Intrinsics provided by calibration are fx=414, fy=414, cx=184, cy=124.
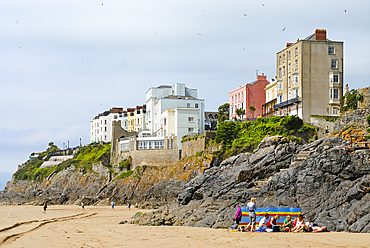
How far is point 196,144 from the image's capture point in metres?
45.9

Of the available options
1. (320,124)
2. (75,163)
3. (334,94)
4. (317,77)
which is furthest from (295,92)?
(75,163)

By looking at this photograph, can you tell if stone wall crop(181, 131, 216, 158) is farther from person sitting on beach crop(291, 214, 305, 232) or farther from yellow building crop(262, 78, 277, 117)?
person sitting on beach crop(291, 214, 305, 232)

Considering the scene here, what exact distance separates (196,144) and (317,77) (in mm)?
14592

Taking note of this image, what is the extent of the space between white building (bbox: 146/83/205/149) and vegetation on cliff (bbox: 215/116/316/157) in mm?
8419

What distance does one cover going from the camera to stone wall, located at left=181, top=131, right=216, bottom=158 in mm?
44406

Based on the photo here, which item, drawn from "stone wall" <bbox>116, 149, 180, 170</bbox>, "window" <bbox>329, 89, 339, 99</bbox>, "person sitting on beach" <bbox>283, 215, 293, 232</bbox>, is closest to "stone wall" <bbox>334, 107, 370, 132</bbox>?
"window" <bbox>329, 89, 339, 99</bbox>

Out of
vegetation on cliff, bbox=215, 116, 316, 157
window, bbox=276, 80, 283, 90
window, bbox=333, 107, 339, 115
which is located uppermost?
window, bbox=276, 80, 283, 90

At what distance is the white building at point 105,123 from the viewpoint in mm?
85775

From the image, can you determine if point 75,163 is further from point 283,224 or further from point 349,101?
point 283,224

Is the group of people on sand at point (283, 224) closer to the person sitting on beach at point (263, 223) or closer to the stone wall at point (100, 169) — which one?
the person sitting on beach at point (263, 223)

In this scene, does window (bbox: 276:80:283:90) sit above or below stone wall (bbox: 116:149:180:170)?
above

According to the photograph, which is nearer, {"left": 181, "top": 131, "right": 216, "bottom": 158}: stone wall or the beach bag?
the beach bag

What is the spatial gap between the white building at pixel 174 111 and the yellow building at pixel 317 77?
14.9 meters

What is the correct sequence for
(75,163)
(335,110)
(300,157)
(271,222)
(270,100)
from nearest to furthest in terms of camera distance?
(271,222), (300,157), (335,110), (270,100), (75,163)
